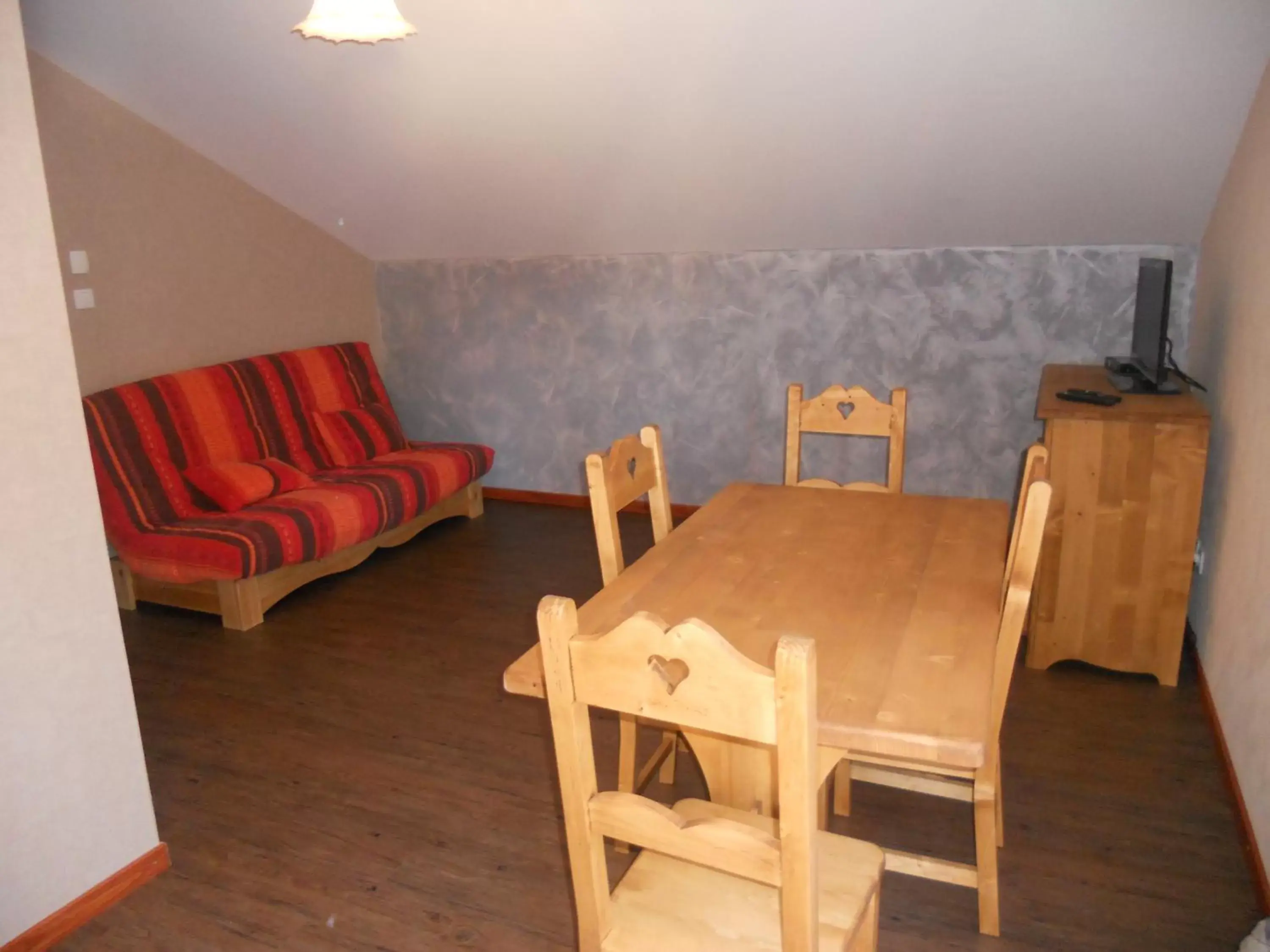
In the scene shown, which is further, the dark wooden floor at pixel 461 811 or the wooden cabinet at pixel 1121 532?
the wooden cabinet at pixel 1121 532

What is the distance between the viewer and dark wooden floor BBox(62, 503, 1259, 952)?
2.02 m

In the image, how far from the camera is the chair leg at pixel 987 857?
1901 mm

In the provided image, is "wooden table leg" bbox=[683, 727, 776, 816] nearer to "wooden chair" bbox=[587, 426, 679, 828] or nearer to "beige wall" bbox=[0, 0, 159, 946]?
"wooden chair" bbox=[587, 426, 679, 828]

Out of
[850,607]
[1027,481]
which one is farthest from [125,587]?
[1027,481]

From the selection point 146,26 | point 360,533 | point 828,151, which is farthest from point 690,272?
point 146,26

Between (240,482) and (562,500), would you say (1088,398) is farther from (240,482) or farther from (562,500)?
(240,482)

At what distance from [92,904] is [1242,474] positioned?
3.01 metres

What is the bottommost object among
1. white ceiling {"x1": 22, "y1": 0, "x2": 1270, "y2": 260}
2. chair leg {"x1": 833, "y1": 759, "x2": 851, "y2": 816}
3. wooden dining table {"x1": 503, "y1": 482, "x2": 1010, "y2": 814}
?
chair leg {"x1": 833, "y1": 759, "x2": 851, "y2": 816}

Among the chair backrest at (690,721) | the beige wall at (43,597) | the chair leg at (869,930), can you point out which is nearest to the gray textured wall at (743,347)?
the chair leg at (869,930)

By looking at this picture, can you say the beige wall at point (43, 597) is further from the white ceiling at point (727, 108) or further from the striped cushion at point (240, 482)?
the striped cushion at point (240, 482)

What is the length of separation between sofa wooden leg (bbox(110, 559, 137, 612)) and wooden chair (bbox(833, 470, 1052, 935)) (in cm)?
285

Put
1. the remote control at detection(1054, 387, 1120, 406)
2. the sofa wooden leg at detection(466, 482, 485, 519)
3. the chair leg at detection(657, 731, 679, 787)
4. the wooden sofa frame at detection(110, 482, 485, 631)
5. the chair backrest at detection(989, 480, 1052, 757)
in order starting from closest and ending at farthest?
the chair backrest at detection(989, 480, 1052, 757)
the chair leg at detection(657, 731, 679, 787)
the remote control at detection(1054, 387, 1120, 406)
the wooden sofa frame at detection(110, 482, 485, 631)
the sofa wooden leg at detection(466, 482, 485, 519)

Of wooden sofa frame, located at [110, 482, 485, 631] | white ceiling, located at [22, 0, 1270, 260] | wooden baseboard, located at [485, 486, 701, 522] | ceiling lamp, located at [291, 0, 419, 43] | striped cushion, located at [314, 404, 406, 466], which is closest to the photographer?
ceiling lamp, located at [291, 0, 419, 43]

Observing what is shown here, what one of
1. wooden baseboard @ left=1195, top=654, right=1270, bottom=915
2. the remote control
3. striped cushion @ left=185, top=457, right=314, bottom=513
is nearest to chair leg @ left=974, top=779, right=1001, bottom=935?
wooden baseboard @ left=1195, top=654, right=1270, bottom=915
